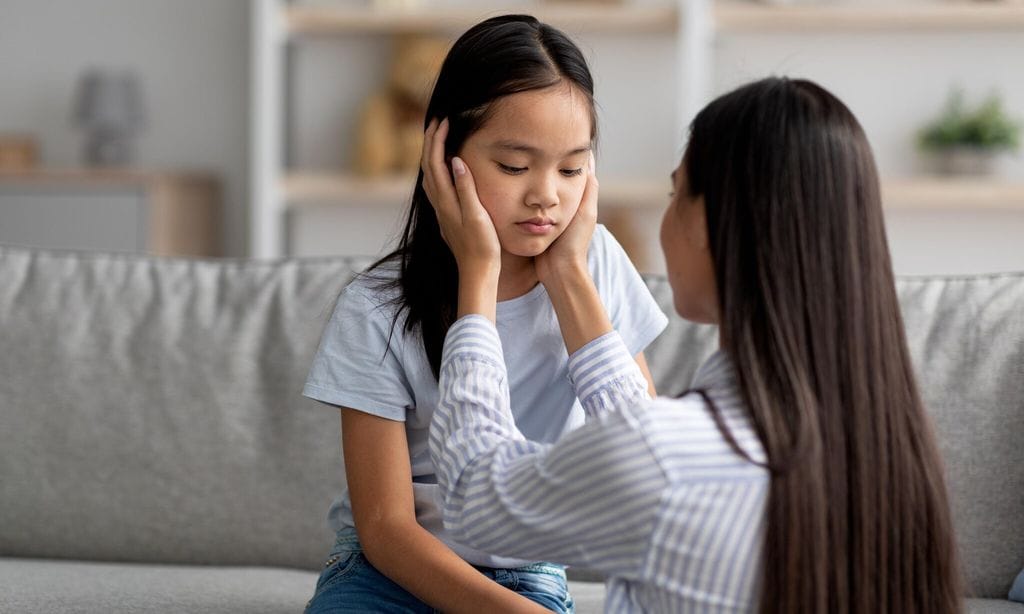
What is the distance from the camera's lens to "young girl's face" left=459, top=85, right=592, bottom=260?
1317 mm

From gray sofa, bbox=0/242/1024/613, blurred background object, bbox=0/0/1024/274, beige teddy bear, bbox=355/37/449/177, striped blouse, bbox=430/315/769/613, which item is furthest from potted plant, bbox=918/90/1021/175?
striped blouse, bbox=430/315/769/613

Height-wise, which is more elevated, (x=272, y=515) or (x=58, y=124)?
(x=58, y=124)

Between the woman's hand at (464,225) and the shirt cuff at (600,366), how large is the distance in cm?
11

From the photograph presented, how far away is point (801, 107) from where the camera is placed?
1020mm

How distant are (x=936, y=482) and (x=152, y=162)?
14.6 feet

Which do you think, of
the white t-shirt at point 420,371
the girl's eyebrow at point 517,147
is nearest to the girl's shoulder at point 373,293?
the white t-shirt at point 420,371

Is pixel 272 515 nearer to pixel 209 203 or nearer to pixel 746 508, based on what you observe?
pixel 746 508

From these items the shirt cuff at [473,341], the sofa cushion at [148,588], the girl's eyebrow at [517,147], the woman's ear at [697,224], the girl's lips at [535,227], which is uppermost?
the girl's eyebrow at [517,147]

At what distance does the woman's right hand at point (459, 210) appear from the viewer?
1.25 meters

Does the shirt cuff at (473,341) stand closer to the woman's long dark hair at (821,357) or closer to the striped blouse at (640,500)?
the striped blouse at (640,500)

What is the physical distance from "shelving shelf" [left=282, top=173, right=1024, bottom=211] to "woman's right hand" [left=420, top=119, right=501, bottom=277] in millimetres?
2445

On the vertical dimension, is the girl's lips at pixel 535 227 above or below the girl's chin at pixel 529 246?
above

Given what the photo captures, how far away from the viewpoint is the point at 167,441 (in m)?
1.82

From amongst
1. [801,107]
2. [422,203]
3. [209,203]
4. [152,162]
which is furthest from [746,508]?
[152,162]
